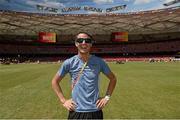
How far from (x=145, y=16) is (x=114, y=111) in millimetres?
105529

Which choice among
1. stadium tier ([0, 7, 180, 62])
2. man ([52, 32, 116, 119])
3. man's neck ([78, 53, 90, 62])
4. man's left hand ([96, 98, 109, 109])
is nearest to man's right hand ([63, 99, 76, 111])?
man ([52, 32, 116, 119])

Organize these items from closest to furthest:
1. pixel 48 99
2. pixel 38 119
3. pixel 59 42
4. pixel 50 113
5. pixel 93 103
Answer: pixel 93 103
pixel 38 119
pixel 50 113
pixel 48 99
pixel 59 42

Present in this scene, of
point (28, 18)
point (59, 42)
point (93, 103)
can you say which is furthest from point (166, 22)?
point (93, 103)

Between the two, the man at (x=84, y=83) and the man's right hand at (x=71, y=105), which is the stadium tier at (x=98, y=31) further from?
the man's right hand at (x=71, y=105)

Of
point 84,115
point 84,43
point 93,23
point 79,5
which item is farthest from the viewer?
point 79,5

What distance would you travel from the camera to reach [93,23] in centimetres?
11731

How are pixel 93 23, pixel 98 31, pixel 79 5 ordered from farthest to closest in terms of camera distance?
pixel 79 5, pixel 98 31, pixel 93 23

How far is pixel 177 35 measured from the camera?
110 metres

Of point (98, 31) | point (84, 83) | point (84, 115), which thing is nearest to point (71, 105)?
point (84, 115)

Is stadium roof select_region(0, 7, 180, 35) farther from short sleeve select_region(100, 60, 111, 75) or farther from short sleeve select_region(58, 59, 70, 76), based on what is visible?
short sleeve select_region(58, 59, 70, 76)

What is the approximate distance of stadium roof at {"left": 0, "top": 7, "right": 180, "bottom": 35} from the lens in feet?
365

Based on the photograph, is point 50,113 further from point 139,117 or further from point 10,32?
point 10,32

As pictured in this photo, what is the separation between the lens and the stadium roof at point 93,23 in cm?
11131

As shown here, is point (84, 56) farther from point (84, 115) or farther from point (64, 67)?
point (84, 115)
